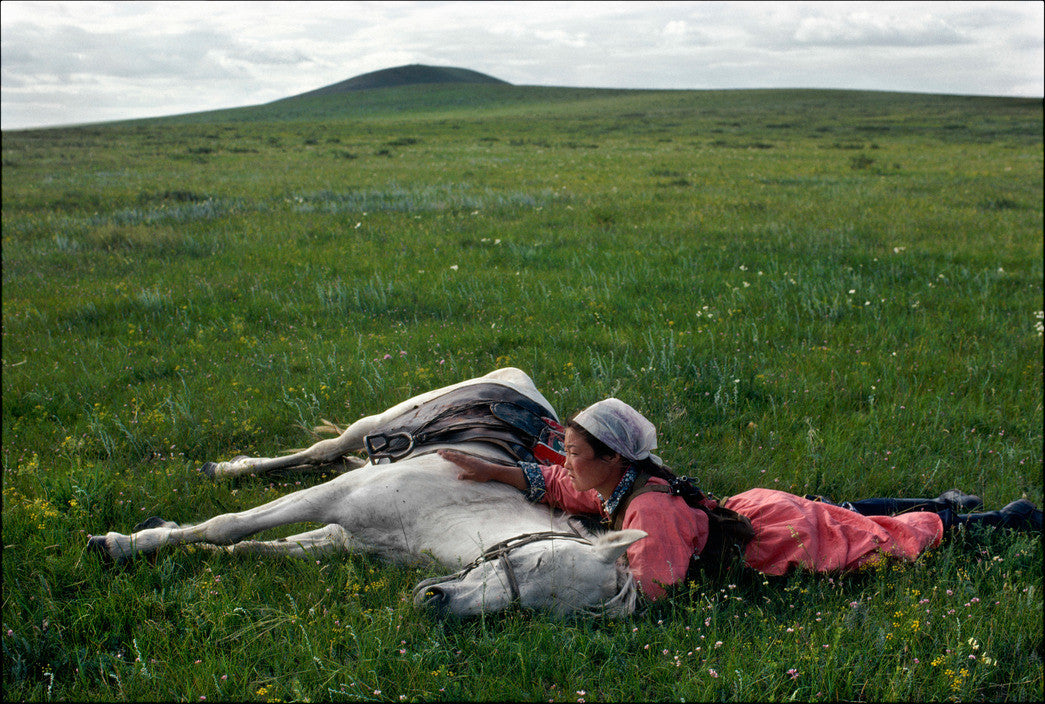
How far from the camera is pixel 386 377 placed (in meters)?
5.74

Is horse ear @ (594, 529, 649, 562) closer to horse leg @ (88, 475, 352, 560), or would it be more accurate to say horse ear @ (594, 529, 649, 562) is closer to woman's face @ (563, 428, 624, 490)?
woman's face @ (563, 428, 624, 490)

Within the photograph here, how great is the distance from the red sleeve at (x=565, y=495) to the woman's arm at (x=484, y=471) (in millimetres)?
128

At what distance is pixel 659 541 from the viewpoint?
9.97 feet

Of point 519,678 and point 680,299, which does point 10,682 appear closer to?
point 519,678

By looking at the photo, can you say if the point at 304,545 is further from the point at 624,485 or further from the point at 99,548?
the point at 624,485

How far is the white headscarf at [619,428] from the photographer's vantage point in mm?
3041

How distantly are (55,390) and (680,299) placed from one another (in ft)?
20.1

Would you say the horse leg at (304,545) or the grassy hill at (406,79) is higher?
the grassy hill at (406,79)

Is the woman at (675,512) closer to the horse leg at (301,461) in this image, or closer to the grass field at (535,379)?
the grass field at (535,379)

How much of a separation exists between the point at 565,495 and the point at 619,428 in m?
0.77

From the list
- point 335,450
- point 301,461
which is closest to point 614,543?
point 335,450

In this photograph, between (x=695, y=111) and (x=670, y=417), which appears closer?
(x=670, y=417)

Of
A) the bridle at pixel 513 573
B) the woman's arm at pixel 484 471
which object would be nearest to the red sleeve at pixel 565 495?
the woman's arm at pixel 484 471

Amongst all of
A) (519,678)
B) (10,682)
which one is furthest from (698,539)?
(10,682)
